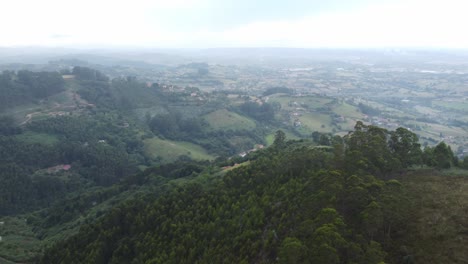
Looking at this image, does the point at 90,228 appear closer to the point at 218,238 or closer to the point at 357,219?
the point at 218,238

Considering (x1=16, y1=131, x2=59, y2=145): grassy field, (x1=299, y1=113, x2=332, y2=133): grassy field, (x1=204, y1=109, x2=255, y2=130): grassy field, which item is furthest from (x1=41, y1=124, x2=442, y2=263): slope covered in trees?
(x1=299, y1=113, x2=332, y2=133): grassy field

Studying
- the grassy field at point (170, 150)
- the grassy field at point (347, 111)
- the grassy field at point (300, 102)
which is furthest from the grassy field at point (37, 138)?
the grassy field at point (347, 111)

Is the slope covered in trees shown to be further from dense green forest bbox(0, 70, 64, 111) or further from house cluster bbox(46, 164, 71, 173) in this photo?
dense green forest bbox(0, 70, 64, 111)

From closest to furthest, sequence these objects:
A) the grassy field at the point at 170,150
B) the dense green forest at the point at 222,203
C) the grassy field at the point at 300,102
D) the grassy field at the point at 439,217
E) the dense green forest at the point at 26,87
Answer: the grassy field at the point at 439,217, the dense green forest at the point at 222,203, the grassy field at the point at 170,150, the dense green forest at the point at 26,87, the grassy field at the point at 300,102

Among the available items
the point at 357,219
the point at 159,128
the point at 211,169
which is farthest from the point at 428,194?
the point at 159,128

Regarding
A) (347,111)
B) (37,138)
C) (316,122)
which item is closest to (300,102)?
(347,111)

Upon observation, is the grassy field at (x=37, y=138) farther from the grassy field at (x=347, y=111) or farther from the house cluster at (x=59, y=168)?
the grassy field at (x=347, y=111)
